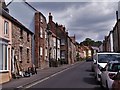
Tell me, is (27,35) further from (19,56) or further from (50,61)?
(50,61)

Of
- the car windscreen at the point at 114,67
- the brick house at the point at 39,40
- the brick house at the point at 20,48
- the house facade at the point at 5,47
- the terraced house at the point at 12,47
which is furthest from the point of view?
the brick house at the point at 39,40

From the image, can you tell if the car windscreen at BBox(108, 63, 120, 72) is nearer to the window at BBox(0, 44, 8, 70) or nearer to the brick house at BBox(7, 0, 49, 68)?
the window at BBox(0, 44, 8, 70)

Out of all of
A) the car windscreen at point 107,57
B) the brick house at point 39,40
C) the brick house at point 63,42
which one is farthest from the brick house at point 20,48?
the brick house at point 63,42

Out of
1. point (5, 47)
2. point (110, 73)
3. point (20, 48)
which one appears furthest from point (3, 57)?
point (110, 73)

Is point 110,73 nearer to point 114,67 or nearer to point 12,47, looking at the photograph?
point 114,67

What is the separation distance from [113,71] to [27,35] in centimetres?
2092

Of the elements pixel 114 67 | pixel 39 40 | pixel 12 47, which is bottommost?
pixel 114 67

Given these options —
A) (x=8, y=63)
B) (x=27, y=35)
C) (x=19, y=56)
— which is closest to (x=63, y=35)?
(x=27, y=35)

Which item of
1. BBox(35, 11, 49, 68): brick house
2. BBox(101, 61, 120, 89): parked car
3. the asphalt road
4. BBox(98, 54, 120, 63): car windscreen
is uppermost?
BBox(35, 11, 49, 68): brick house

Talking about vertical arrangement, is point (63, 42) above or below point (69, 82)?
above

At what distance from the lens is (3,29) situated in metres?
21.4

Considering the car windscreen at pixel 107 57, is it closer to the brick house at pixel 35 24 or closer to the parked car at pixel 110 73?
the parked car at pixel 110 73

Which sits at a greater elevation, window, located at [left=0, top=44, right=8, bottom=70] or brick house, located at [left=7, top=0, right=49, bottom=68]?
brick house, located at [left=7, top=0, right=49, bottom=68]

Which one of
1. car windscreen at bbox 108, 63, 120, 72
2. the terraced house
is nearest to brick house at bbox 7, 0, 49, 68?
the terraced house
